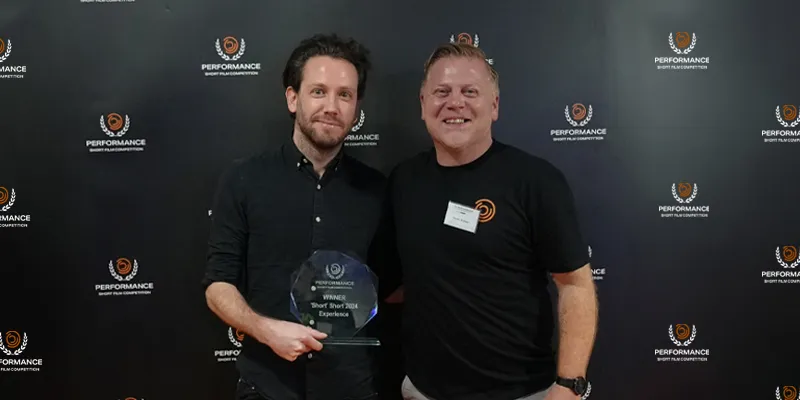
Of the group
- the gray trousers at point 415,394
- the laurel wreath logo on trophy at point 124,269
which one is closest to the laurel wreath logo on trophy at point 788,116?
the gray trousers at point 415,394

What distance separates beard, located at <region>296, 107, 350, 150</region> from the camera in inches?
72.2

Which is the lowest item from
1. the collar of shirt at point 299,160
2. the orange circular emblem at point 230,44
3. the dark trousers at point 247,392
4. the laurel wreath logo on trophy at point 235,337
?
the dark trousers at point 247,392

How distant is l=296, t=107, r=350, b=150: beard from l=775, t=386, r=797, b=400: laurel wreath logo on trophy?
234 centimetres

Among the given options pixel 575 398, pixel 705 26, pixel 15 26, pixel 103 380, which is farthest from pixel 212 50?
pixel 705 26

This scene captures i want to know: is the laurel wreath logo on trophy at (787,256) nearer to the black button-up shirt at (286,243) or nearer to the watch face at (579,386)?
the watch face at (579,386)

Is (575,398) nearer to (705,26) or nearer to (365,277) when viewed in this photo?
(365,277)

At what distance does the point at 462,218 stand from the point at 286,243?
655 millimetres

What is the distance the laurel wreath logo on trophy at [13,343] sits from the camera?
239cm

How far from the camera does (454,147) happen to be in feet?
5.61

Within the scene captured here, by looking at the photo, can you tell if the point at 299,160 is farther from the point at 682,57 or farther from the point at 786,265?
the point at 786,265

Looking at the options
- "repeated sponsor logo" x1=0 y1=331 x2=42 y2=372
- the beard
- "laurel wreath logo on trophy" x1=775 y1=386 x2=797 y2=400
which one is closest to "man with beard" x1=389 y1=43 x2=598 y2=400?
the beard

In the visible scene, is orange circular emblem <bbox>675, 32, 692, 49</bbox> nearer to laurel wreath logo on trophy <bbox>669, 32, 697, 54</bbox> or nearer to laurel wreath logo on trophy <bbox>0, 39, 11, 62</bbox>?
laurel wreath logo on trophy <bbox>669, 32, 697, 54</bbox>

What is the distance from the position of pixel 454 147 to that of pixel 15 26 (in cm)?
219

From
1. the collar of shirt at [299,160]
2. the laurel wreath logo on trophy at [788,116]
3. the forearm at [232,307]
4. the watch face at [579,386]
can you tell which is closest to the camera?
the watch face at [579,386]
